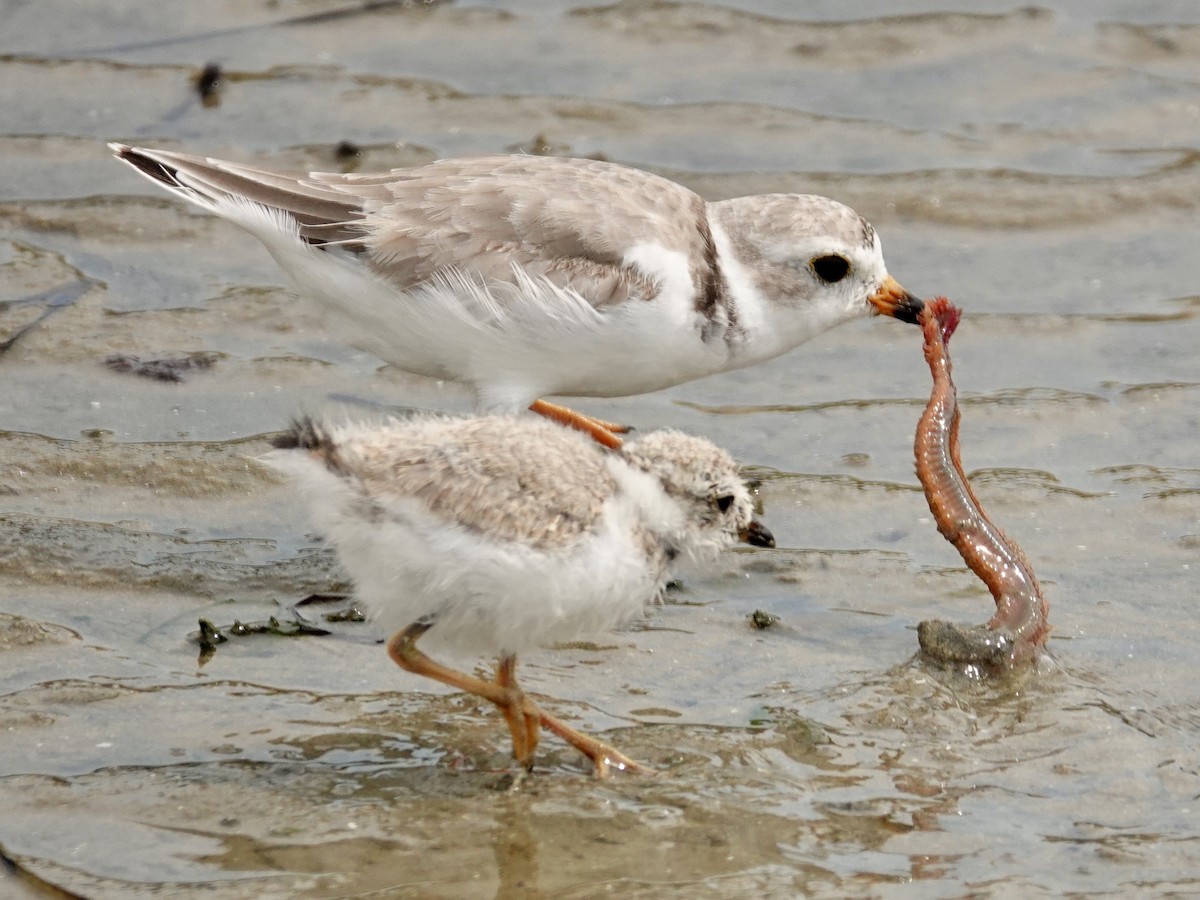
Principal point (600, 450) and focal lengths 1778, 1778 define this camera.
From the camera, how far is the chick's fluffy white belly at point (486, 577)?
4359 millimetres

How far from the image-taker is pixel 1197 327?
7.74 meters

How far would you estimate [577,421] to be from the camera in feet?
22.4

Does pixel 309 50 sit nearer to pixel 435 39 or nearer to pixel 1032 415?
pixel 435 39

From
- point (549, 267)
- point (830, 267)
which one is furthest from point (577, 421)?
point (830, 267)

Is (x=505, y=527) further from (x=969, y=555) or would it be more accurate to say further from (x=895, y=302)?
(x=895, y=302)

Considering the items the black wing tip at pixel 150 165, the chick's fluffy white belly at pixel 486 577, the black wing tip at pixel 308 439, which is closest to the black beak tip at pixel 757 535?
the chick's fluffy white belly at pixel 486 577

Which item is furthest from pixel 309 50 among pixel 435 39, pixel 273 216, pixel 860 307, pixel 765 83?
pixel 860 307

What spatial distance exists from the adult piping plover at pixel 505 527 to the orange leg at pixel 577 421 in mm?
1811

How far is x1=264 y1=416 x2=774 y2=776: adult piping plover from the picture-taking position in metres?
4.38

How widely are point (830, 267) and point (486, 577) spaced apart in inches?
102

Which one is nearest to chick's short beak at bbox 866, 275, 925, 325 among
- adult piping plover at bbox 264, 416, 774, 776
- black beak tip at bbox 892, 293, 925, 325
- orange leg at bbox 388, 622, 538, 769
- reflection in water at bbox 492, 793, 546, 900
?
black beak tip at bbox 892, 293, 925, 325

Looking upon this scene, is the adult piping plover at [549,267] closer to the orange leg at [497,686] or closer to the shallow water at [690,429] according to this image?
the shallow water at [690,429]

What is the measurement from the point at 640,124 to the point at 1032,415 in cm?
305

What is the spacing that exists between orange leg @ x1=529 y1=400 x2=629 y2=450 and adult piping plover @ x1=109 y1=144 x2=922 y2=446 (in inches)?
9.3
